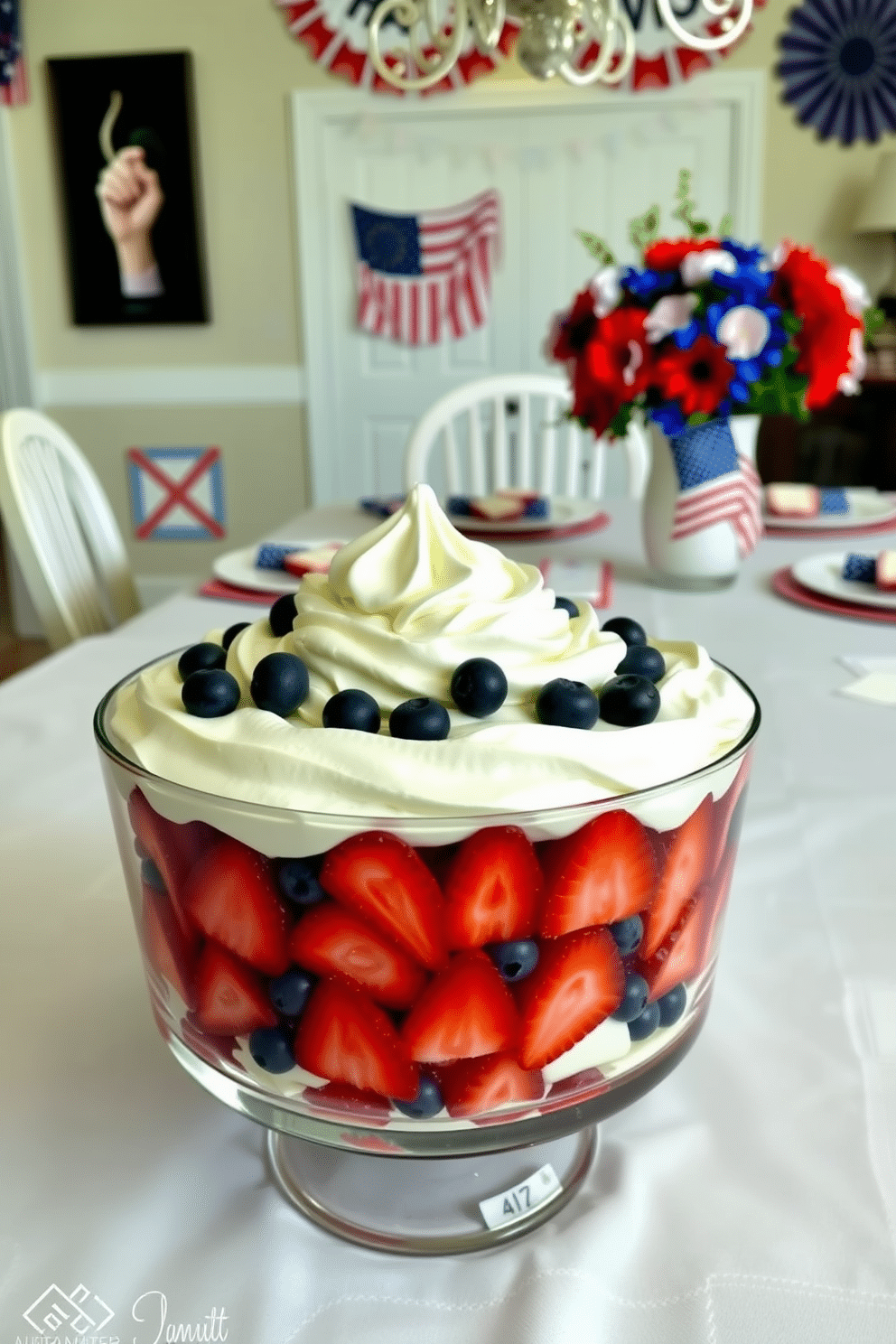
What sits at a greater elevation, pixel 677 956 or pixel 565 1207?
pixel 677 956

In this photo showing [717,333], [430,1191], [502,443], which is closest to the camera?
[430,1191]

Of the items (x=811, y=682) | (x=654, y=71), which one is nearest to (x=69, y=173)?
(x=654, y=71)

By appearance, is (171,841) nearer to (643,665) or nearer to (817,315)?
(643,665)

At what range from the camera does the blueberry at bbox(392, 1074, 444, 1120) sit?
44 centimetres

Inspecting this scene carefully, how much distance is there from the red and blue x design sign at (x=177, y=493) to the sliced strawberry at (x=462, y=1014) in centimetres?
387

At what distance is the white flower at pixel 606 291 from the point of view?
1.45m

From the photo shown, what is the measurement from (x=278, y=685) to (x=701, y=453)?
111 centimetres

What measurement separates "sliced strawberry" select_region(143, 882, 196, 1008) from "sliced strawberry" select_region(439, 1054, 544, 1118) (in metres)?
0.12

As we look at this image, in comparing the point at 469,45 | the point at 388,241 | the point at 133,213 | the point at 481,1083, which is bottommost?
the point at 481,1083

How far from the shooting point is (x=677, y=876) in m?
0.46

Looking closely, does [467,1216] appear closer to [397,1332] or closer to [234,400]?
[397,1332]

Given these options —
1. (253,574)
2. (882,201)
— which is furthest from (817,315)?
(882,201)

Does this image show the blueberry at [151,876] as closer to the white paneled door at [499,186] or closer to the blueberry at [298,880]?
the blueberry at [298,880]

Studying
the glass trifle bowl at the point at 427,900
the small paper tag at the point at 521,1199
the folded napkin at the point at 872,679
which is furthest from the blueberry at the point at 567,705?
the folded napkin at the point at 872,679
